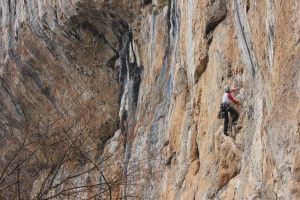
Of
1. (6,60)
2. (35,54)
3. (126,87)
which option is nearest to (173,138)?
(126,87)

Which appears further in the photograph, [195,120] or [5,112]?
[5,112]

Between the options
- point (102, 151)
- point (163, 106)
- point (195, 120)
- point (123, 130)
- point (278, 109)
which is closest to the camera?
point (278, 109)

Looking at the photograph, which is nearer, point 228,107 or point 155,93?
point 228,107

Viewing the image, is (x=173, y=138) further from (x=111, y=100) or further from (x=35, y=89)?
(x=35, y=89)

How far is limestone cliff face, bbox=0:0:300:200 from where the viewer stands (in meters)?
5.84

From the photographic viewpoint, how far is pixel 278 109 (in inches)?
226

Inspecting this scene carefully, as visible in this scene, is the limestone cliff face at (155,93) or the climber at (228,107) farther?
the climber at (228,107)

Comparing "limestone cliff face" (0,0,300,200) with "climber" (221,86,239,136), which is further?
"climber" (221,86,239,136)

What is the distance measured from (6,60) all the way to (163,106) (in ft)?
30.7

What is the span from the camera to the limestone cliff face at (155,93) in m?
5.84

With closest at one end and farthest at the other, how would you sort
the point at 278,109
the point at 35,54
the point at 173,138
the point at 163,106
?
the point at 278,109 → the point at 173,138 → the point at 163,106 → the point at 35,54

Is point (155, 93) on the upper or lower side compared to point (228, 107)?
upper

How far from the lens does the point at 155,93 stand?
14.0 meters

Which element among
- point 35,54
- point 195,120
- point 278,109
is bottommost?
point 278,109
